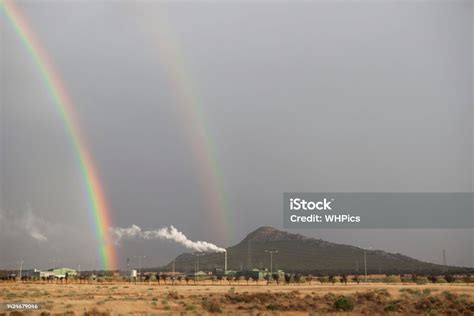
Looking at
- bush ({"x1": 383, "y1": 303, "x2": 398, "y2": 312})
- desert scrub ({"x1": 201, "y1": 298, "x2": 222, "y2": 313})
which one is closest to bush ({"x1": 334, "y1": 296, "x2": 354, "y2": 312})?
bush ({"x1": 383, "y1": 303, "x2": 398, "y2": 312})

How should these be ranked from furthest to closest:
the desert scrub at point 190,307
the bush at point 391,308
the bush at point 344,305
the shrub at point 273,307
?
the shrub at point 273,307
the desert scrub at point 190,307
the bush at point 344,305
the bush at point 391,308

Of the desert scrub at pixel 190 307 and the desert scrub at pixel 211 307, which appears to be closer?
the desert scrub at pixel 211 307

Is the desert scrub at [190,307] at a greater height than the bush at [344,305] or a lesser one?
lesser

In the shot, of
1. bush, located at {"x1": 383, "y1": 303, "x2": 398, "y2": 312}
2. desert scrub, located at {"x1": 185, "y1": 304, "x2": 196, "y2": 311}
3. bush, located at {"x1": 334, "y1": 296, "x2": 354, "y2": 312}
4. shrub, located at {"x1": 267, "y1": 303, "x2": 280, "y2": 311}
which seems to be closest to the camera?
bush, located at {"x1": 383, "y1": 303, "x2": 398, "y2": 312}

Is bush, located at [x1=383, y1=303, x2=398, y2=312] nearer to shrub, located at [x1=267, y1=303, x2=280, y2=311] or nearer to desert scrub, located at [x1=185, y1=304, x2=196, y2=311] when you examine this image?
shrub, located at [x1=267, y1=303, x2=280, y2=311]

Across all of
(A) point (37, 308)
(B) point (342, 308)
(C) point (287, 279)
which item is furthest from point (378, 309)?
(C) point (287, 279)

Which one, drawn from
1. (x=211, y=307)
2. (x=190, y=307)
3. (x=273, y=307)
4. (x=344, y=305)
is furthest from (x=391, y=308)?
(x=190, y=307)

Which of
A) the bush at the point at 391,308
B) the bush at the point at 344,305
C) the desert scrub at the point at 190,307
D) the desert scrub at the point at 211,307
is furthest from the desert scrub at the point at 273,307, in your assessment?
the bush at the point at 391,308

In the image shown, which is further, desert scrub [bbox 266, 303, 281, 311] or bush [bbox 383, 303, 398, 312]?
desert scrub [bbox 266, 303, 281, 311]

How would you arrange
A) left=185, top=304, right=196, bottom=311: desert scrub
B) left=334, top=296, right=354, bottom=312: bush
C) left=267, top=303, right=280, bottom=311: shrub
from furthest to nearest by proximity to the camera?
left=267, top=303, right=280, bottom=311: shrub → left=185, top=304, right=196, bottom=311: desert scrub → left=334, top=296, right=354, bottom=312: bush

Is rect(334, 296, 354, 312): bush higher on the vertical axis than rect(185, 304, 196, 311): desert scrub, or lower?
higher

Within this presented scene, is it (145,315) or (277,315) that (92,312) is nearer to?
(145,315)

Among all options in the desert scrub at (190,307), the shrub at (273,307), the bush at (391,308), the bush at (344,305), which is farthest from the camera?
Result: the shrub at (273,307)

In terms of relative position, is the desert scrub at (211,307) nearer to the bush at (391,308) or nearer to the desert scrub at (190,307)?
the desert scrub at (190,307)
